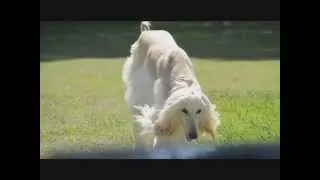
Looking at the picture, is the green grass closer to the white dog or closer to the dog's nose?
the white dog

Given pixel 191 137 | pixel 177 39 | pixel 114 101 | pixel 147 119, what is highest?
pixel 177 39

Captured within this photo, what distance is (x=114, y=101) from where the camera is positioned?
6.53 metres

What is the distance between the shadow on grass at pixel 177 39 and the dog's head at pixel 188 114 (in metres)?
0.37

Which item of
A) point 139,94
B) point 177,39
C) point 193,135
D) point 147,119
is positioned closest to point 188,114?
point 193,135

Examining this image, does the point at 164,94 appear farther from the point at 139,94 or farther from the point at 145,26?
the point at 145,26

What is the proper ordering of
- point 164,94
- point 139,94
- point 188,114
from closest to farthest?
point 188,114, point 164,94, point 139,94

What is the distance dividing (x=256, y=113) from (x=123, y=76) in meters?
0.84

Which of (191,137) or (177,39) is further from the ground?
(177,39)

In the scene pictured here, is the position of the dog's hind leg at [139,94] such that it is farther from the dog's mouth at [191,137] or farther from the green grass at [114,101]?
the dog's mouth at [191,137]

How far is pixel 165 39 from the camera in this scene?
6477 mm

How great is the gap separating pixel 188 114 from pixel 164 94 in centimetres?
21
